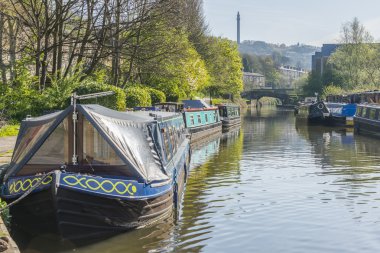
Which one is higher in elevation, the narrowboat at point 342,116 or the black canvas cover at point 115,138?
the black canvas cover at point 115,138

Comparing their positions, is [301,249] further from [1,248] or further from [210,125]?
[210,125]

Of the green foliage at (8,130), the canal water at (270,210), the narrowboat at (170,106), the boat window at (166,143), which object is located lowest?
the canal water at (270,210)

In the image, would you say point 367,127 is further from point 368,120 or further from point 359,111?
point 359,111

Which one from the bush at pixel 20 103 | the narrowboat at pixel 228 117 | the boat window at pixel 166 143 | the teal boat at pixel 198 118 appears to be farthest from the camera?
the narrowboat at pixel 228 117

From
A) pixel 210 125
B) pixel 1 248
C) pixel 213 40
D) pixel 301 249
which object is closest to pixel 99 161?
pixel 1 248

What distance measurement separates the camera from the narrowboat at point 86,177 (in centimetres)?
1084

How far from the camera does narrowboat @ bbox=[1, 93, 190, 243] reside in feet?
35.6

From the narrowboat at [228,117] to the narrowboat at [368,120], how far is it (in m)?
9.99

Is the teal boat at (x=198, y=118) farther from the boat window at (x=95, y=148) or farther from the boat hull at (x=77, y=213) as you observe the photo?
the boat hull at (x=77, y=213)

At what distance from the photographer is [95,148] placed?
11.7 m

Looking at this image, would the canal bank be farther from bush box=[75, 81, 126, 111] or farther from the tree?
the tree

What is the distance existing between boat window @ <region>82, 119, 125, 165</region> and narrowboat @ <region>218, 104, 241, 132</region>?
34.4m

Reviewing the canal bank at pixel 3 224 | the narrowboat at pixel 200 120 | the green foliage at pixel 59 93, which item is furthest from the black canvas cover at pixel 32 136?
the narrowboat at pixel 200 120

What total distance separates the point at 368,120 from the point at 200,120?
41.9 ft
